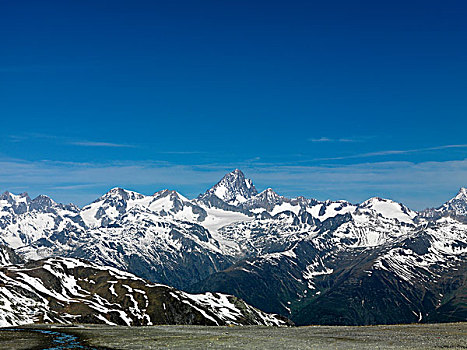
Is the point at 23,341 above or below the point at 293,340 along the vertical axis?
above

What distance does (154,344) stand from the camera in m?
69.8

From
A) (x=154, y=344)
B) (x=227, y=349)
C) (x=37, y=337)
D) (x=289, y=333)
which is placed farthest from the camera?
(x=289, y=333)

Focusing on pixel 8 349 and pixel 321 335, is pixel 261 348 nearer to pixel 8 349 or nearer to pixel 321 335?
pixel 321 335

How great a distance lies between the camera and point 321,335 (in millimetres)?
82312

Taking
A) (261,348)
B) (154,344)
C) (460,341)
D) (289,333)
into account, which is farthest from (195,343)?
(460,341)

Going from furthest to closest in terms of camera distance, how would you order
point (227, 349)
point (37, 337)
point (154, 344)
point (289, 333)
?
point (289, 333), point (37, 337), point (154, 344), point (227, 349)

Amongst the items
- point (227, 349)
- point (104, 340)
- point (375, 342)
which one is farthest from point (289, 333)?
point (104, 340)

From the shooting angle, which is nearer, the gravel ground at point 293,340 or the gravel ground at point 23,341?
the gravel ground at point 293,340

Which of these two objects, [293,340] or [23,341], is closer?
[23,341]

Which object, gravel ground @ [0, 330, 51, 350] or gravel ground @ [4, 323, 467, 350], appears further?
gravel ground @ [0, 330, 51, 350]

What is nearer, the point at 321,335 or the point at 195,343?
the point at 195,343

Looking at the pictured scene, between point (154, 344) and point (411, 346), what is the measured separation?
114 ft

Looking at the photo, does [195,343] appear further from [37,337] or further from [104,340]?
[37,337]

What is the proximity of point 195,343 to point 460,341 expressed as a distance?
36.2 meters
